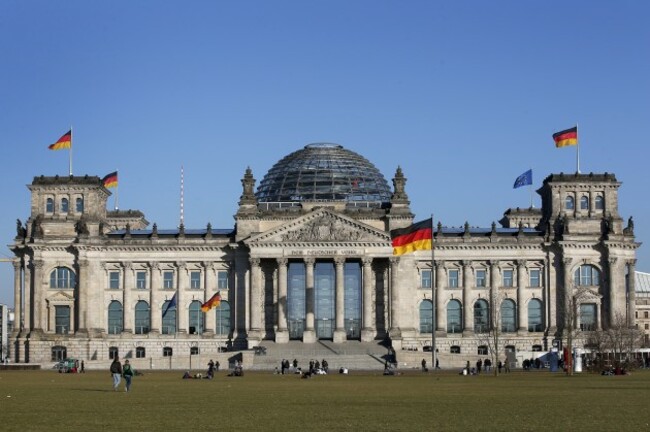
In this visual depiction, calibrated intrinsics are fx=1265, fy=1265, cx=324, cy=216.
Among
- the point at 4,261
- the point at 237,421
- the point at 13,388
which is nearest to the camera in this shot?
the point at 237,421

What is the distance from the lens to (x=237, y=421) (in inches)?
1694

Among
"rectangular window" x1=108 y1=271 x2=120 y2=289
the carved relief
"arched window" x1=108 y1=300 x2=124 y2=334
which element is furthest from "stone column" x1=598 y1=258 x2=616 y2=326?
"rectangular window" x1=108 y1=271 x2=120 y2=289

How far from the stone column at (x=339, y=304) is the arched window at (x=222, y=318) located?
1345cm

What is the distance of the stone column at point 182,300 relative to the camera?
5871 inches

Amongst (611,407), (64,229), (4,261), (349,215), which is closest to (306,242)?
(349,215)

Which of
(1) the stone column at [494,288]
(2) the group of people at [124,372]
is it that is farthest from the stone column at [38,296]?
(2) the group of people at [124,372]

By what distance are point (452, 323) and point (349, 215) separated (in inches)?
710

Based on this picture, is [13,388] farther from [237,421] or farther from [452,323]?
[452,323]

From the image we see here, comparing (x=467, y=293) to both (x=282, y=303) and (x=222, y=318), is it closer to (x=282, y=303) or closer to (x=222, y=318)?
(x=282, y=303)

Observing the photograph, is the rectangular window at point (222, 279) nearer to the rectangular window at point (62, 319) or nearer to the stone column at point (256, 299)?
the stone column at point (256, 299)

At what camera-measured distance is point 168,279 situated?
151 m

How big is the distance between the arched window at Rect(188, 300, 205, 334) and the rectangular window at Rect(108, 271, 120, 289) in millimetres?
9183

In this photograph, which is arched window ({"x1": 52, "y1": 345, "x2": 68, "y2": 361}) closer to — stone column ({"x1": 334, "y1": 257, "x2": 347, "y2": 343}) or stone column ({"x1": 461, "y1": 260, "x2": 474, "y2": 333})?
stone column ({"x1": 334, "y1": 257, "x2": 347, "y2": 343})

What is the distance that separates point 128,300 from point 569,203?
53.8 m
